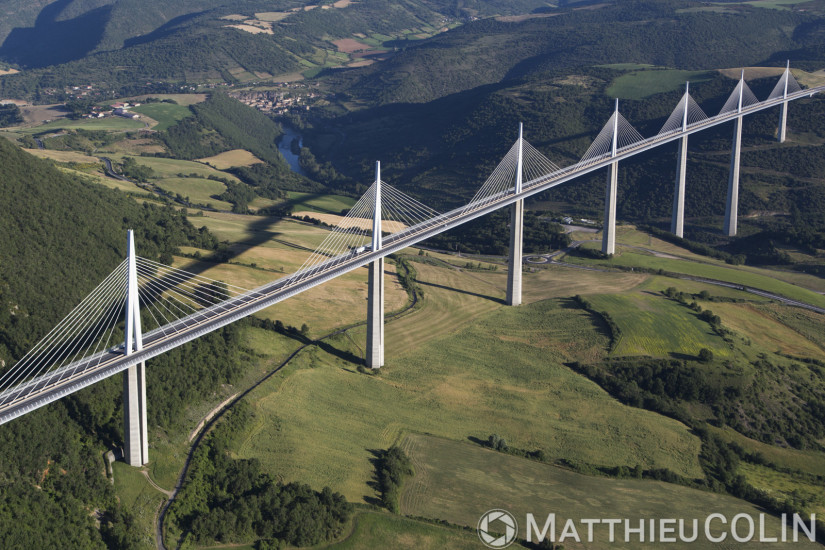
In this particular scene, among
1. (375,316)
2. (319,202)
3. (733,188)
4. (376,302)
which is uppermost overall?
(733,188)

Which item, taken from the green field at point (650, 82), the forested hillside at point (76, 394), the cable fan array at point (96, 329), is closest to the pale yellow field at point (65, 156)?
the forested hillside at point (76, 394)

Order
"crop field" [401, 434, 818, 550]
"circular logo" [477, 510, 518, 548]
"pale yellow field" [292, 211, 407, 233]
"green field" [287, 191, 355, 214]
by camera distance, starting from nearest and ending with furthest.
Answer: "circular logo" [477, 510, 518, 548]
"crop field" [401, 434, 818, 550]
"pale yellow field" [292, 211, 407, 233]
"green field" [287, 191, 355, 214]

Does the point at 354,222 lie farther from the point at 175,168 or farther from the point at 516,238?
the point at 175,168

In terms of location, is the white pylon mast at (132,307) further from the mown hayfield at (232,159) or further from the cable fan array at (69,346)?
the mown hayfield at (232,159)

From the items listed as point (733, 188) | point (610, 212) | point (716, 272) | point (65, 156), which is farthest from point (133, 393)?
point (733, 188)

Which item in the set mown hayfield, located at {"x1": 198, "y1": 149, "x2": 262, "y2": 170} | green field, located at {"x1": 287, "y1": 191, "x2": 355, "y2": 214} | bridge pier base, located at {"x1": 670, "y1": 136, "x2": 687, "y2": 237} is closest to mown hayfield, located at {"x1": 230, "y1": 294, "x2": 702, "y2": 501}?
bridge pier base, located at {"x1": 670, "y1": 136, "x2": 687, "y2": 237}

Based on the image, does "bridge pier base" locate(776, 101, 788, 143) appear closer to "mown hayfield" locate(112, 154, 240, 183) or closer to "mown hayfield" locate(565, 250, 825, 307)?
"mown hayfield" locate(565, 250, 825, 307)

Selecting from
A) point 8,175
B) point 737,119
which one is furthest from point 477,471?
point 737,119
